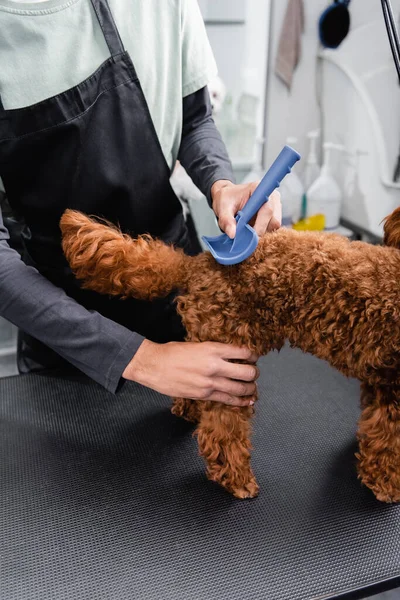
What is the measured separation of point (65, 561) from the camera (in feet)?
2.32

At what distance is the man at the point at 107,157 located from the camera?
2.47ft

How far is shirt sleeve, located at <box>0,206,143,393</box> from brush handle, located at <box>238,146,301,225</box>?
0.23m

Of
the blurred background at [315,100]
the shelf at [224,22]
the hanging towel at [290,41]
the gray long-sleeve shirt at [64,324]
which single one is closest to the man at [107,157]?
the gray long-sleeve shirt at [64,324]

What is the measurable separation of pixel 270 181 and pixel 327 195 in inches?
54.6

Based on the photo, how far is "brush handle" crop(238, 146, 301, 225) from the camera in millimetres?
672

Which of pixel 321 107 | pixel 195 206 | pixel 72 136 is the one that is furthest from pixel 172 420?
pixel 321 107

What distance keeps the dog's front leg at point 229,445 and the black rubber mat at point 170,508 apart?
0.09 ft

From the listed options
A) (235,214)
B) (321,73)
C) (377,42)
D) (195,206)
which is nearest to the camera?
(235,214)

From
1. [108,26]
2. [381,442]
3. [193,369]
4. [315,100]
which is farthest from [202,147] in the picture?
[315,100]

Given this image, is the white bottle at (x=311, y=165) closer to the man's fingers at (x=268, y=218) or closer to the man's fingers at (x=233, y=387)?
the man's fingers at (x=268, y=218)

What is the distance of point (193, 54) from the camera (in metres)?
0.94

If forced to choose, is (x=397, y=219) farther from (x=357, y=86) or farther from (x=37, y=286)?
(x=357, y=86)

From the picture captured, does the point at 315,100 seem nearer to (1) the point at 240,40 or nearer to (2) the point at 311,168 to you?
(2) the point at 311,168

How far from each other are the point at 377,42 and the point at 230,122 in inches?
21.1
